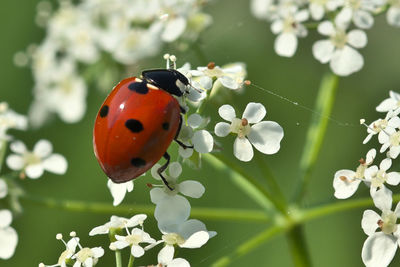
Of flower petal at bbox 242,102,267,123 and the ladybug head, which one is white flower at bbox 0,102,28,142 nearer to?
the ladybug head

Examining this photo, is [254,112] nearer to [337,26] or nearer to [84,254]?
[84,254]

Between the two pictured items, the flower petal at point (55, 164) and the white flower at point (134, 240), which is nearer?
the white flower at point (134, 240)

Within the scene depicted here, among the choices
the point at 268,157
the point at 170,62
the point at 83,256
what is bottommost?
the point at 83,256

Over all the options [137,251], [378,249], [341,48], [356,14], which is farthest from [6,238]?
[356,14]

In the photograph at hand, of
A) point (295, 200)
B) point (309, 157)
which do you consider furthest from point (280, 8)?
point (295, 200)

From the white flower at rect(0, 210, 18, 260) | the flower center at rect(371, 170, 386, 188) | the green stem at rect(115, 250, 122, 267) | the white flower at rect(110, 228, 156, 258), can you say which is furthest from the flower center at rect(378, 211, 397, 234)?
the white flower at rect(0, 210, 18, 260)

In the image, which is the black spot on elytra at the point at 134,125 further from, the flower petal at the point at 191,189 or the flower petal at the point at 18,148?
the flower petal at the point at 18,148

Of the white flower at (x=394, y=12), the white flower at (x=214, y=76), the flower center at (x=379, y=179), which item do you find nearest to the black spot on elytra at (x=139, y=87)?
the white flower at (x=214, y=76)
